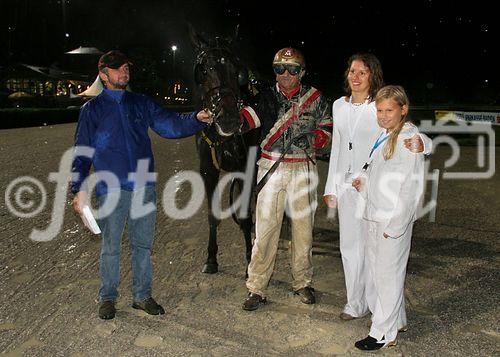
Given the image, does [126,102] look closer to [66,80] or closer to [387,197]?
[387,197]

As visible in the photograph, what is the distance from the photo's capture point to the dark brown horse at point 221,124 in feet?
14.0

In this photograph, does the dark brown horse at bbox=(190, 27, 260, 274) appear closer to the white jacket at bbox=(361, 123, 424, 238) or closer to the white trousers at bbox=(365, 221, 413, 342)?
the white jacket at bbox=(361, 123, 424, 238)

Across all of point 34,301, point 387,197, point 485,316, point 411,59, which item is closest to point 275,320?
point 387,197

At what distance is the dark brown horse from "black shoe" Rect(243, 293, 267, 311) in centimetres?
97

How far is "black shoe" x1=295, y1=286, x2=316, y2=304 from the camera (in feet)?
14.9

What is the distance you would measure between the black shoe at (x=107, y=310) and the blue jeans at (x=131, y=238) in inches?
1.7

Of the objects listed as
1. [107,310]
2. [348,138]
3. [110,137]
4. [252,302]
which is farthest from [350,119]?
[107,310]

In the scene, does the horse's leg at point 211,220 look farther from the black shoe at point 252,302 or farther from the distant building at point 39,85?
the distant building at point 39,85

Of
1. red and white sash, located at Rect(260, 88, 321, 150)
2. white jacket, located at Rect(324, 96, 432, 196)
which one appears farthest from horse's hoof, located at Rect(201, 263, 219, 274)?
white jacket, located at Rect(324, 96, 432, 196)

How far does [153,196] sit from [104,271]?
72 cm

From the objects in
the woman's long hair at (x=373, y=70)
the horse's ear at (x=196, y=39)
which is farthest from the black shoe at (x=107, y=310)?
the woman's long hair at (x=373, y=70)

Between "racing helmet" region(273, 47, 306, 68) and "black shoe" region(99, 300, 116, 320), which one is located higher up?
"racing helmet" region(273, 47, 306, 68)

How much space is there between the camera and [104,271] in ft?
14.1

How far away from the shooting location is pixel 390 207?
3.56 metres
